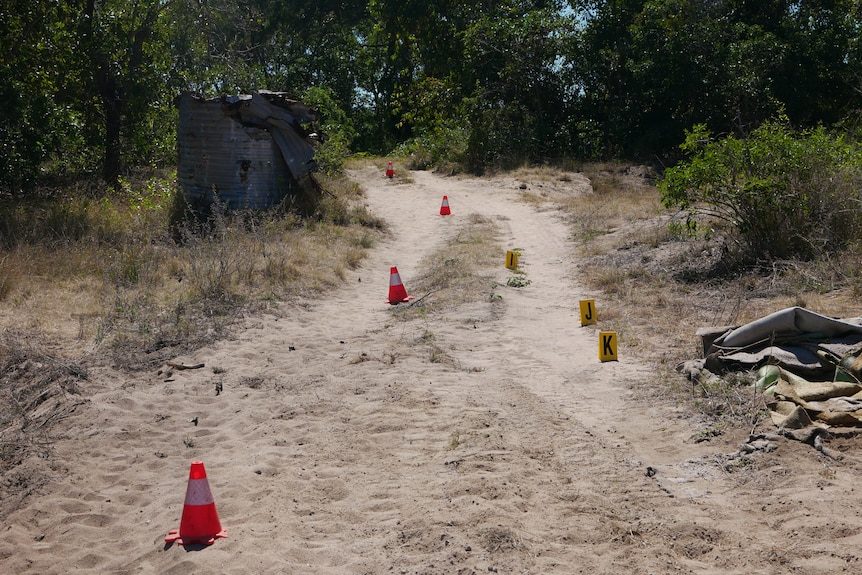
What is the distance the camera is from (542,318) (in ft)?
30.8

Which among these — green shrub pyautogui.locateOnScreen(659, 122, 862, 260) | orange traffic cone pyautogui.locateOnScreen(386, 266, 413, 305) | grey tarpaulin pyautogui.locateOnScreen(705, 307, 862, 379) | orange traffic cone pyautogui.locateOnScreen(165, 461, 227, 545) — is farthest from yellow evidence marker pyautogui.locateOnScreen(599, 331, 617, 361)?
orange traffic cone pyautogui.locateOnScreen(165, 461, 227, 545)

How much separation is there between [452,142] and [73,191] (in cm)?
1124

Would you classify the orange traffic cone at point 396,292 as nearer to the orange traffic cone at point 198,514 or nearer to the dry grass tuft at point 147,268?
the dry grass tuft at point 147,268

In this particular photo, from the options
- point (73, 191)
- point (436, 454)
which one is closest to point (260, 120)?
A: point (73, 191)

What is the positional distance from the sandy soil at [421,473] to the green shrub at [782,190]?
9.22 ft

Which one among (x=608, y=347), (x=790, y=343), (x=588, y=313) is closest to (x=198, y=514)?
(x=608, y=347)

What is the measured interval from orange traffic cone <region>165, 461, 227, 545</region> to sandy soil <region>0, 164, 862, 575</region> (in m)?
0.12

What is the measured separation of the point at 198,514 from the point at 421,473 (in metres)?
1.44

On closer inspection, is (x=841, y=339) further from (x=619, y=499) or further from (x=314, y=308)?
(x=314, y=308)

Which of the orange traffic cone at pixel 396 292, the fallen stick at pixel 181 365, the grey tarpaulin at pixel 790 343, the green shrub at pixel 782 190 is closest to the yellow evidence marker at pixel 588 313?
the grey tarpaulin at pixel 790 343

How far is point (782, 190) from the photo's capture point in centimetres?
1002

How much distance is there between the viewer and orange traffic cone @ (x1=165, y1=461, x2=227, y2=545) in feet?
15.4

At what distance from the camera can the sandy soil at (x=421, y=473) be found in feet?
14.5

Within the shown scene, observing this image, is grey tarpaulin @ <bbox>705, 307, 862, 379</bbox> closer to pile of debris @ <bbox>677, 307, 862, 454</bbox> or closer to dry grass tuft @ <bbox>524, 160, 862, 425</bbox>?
pile of debris @ <bbox>677, 307, 862, 454</bbox>
